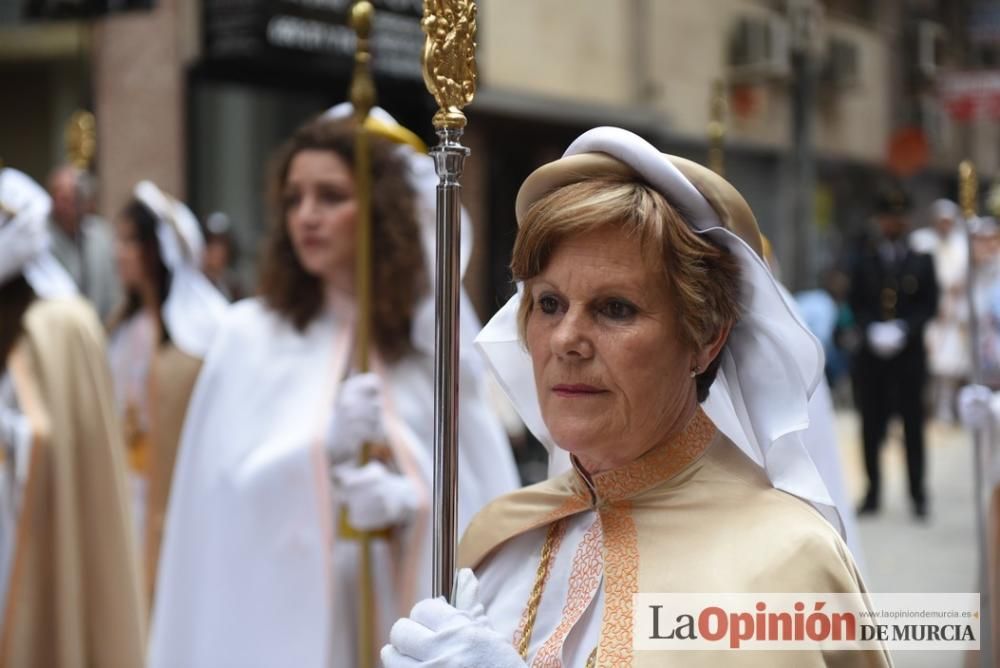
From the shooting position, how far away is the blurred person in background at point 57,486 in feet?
14.6

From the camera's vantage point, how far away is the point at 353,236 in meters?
4.36

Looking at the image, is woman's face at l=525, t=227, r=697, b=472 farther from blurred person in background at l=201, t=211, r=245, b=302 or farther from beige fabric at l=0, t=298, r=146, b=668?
blurred person in background at l=201, t=211, r=245, b=302

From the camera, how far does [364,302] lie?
410 centimetres

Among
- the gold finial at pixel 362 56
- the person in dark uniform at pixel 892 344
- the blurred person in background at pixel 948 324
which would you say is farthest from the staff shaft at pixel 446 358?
the blurred person in background at pixel 948 324

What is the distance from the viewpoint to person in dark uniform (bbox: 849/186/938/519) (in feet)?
30.2

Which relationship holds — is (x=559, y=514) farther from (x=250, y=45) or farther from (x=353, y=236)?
(x=250, y=45)

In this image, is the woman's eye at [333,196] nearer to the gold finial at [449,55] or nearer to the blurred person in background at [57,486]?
the blurred person in background at [57,486]

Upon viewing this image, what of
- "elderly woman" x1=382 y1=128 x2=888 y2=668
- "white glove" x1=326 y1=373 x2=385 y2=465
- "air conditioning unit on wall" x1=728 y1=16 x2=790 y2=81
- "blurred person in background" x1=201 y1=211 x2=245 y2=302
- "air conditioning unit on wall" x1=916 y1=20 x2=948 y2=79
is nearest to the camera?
"elderly woman" x1=382 y1=128 x2=888 y2=668

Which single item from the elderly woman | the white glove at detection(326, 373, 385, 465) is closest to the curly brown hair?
the white glove at detection(326, 373, 385, 465)

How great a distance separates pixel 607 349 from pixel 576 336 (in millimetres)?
49

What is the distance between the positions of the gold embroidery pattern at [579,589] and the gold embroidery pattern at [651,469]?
6 cm

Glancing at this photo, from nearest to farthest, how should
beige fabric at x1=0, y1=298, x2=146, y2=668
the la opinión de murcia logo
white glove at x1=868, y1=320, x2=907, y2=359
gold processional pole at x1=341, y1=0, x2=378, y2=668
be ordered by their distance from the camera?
the la opinión de murcia logo
gold processional pole at x1=341, y1=0, x2=378, y2=668
beige fabric at x1=0, y1=298, x2=146, y2=668
white glove at x1=868, y1=320, x2=907, y2=359

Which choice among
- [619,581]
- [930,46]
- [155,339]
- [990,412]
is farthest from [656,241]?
[155,339]

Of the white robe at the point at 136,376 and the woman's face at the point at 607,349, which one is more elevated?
the woman's face at the point at 607,349
